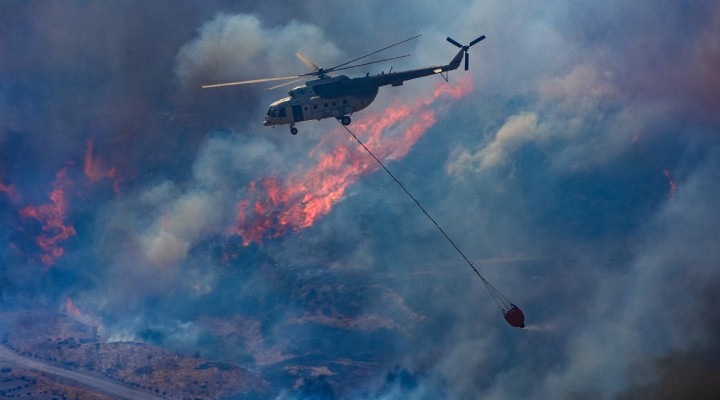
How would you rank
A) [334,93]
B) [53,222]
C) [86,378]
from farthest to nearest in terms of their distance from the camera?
[53,222] < [86,378] < [334,93]

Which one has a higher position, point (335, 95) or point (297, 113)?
point (335, 95)

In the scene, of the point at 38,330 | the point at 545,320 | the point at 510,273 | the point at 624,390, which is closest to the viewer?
the point at 624,390

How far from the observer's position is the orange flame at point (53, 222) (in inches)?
3733

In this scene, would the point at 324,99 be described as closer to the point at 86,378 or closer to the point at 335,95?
the point at 335,95

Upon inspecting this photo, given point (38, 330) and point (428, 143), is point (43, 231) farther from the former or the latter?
point (428, 143)

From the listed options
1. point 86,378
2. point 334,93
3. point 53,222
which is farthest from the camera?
point 53,222

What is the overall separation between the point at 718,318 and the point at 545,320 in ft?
48.7

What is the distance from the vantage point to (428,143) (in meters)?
92.4

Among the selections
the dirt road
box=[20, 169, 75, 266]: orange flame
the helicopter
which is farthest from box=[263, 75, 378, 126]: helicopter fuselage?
box=[20, 169, 75, 266]: orange flame

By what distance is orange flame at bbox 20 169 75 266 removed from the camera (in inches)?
3733

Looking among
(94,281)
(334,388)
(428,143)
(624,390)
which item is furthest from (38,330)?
(624,390)

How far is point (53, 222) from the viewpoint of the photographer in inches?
3782

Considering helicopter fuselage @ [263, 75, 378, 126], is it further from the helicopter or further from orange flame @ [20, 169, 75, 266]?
orange flame @ [20, 169, 75, 266]

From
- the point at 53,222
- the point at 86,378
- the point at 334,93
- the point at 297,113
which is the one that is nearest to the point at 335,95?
the point at 334,93
